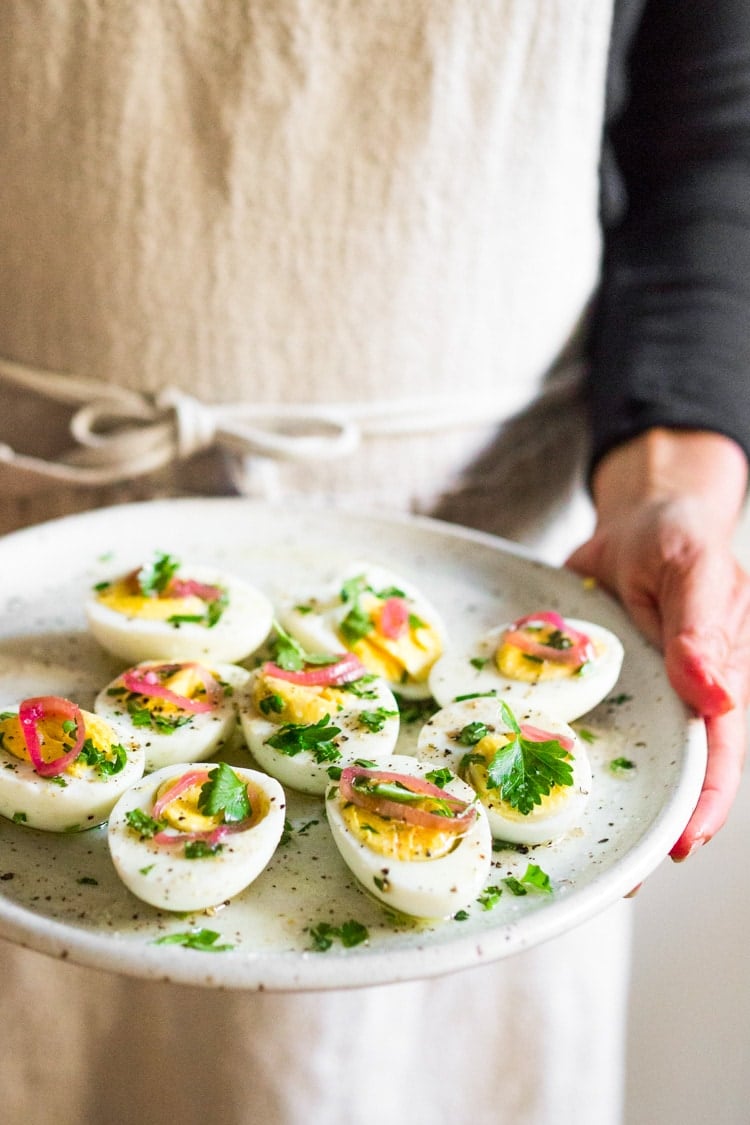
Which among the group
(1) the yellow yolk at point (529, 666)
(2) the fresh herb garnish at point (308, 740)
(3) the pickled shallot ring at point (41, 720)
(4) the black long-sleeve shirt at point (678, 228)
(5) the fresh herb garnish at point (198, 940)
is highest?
(4) the black long-sleeve shirt at point (678, 228)

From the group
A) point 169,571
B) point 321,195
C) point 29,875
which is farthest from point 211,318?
point 29,875

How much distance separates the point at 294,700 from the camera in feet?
3.91

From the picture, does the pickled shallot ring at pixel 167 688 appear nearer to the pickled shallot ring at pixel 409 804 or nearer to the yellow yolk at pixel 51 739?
the yellow yolk at pixel 51 739

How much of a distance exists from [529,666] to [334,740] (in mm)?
284

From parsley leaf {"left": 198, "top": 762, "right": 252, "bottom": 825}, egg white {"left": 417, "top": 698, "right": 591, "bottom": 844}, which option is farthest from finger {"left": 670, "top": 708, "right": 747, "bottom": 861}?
parsley leaf {"left": 198, "top": 762, "right": 252, "bottom": 825}

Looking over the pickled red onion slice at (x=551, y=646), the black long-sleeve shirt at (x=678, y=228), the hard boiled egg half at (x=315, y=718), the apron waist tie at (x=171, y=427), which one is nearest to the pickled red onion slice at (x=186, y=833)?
the hard boiled egg half at (x=315, y=718)

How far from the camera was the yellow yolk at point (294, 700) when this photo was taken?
118cm

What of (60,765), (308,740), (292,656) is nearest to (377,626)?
(292,656)

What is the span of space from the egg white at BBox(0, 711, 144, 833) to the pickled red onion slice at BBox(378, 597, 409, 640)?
0.40m

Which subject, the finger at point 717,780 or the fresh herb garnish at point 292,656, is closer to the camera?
the finger at point 717,780

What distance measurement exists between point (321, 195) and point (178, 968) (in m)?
1.04

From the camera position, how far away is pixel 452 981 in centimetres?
150

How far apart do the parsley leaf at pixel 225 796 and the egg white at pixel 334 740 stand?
0.24 ft

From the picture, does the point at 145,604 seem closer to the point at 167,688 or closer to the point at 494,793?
the point at 167,688
